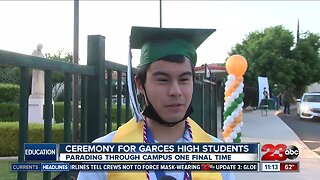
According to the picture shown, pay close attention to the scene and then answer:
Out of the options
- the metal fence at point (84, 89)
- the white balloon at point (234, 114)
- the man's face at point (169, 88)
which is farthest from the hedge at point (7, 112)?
the man's face at point (169, 88)

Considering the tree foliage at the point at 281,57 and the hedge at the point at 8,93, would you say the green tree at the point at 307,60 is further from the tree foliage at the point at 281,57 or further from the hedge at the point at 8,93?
the hedge at the point at 8,93

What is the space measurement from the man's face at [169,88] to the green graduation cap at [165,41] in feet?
0.16

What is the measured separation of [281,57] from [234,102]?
1104 inches

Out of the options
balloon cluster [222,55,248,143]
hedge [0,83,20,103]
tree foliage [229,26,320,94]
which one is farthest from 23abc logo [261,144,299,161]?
tree foliage [229,26,320,94]

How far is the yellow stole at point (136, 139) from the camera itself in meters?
1.55

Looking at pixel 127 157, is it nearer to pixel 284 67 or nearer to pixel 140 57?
pixel 140 57

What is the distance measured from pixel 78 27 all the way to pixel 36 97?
2279mm

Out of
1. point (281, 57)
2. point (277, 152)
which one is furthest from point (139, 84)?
point (281, 57)

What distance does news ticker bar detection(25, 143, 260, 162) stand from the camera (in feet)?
5.12

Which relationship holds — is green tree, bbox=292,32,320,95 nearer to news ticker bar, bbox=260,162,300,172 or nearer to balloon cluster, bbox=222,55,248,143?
balloon cluster, bbox=222,55,248,143

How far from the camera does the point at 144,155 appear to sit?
1.55 metres

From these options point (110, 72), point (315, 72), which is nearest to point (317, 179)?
point (110, 72)

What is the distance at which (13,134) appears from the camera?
284 inches

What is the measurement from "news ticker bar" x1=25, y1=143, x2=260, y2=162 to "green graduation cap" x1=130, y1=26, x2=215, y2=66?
35 cm
